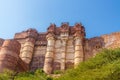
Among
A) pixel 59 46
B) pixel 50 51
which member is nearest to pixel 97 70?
pixel 50 51

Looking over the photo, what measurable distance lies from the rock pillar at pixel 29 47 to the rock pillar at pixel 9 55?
3.52 metres

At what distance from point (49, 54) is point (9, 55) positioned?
453cm

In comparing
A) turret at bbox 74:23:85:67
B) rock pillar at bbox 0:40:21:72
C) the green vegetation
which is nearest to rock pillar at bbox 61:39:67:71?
turret at bbox 74:23:85:67

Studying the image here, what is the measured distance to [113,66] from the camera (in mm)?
13383

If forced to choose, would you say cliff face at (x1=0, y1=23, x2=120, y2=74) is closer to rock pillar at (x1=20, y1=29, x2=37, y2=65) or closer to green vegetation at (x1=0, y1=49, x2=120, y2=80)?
rock pillar at (x1=20, y1=29, x2=37, y2=65)

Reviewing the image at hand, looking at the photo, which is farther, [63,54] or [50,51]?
[50,51]

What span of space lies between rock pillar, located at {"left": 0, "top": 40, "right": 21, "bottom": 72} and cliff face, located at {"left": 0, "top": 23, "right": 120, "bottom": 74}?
1.47 m

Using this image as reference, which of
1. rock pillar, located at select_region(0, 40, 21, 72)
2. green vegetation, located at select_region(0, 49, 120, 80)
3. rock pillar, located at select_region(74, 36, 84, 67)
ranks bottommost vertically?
green vegetation, located at select_region(0, 49, 120, 80)

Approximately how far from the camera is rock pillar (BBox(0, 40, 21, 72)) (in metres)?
19.9

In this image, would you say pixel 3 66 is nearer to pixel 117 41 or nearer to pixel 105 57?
pixel 105 57

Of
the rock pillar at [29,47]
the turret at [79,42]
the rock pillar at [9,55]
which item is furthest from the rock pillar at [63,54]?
the rock pillar at [9,55]

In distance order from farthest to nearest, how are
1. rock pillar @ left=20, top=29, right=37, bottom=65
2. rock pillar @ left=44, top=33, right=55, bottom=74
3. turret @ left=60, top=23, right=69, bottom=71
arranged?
rock pillar @ left=20, top=29, right=37, bottom=65
turret @ left=60, top=23, right=69, bottom=71
rock pillar @ left=44, top=33, right=55, bottom=74

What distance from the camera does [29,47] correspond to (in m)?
25.5

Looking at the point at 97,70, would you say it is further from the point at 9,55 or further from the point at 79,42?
the point at 79,42
